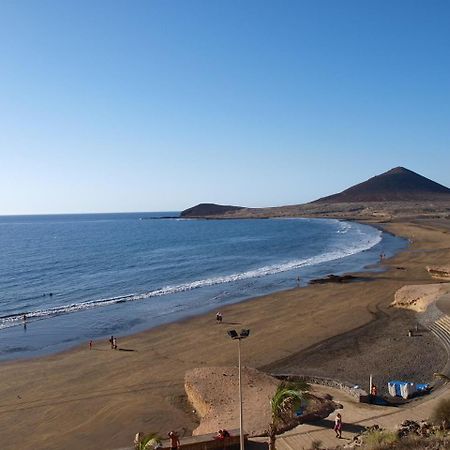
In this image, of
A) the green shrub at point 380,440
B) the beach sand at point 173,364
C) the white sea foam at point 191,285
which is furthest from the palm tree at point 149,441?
the white sea foam at point 191,285

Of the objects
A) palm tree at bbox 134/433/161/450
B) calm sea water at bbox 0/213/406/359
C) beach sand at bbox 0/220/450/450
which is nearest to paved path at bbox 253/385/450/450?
palm tree at bbox 134/433/161/450

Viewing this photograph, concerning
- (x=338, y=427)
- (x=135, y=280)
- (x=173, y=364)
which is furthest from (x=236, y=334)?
(x=135, y=280)

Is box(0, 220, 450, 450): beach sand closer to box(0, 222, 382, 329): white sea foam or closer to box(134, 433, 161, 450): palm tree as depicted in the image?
box(134, 433, 161, 450): palm tree

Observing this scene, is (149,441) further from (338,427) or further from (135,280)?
(135,280)

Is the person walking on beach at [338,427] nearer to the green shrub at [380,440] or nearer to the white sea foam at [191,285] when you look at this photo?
the green shrub at [380,440]

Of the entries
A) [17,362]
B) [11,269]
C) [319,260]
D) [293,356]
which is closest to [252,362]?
[293,356]
